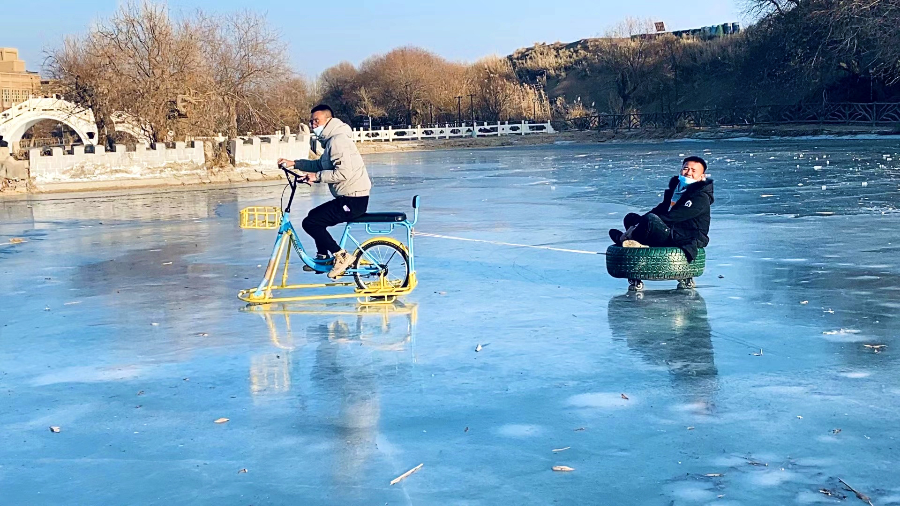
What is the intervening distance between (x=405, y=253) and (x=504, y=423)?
4480mm

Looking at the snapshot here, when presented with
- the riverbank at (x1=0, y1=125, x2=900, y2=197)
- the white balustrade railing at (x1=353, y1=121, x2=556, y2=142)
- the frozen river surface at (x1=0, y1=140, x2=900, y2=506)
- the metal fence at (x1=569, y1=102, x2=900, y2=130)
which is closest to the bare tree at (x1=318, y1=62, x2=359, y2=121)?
the white balustrade railing at (x1=353, y1=121, x2=556, y2=142)

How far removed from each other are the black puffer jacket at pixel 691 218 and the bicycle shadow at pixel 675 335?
490 mm

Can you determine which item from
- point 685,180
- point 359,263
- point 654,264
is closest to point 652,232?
point 654,264

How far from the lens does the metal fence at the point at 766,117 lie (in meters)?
54.3

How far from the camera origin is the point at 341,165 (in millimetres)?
9867

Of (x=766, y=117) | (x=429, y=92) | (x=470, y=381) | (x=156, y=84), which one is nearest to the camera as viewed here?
(x=470, y=381)

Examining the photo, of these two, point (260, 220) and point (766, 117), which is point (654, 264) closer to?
point (260, 220)

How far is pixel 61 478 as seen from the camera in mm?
5207

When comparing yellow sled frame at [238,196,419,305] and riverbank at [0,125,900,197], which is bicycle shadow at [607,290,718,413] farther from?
riverbank at [0,125,900,197]

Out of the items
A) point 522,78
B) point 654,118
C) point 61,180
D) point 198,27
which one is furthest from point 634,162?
point 522,78

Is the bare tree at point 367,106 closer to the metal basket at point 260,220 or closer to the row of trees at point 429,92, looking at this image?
the row of trees at point 429,92

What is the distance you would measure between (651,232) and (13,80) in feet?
516

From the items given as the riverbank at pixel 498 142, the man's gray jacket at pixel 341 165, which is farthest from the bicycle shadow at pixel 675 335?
the riverbank at pixel 498 142

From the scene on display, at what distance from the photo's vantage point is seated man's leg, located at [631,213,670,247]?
993 cm
